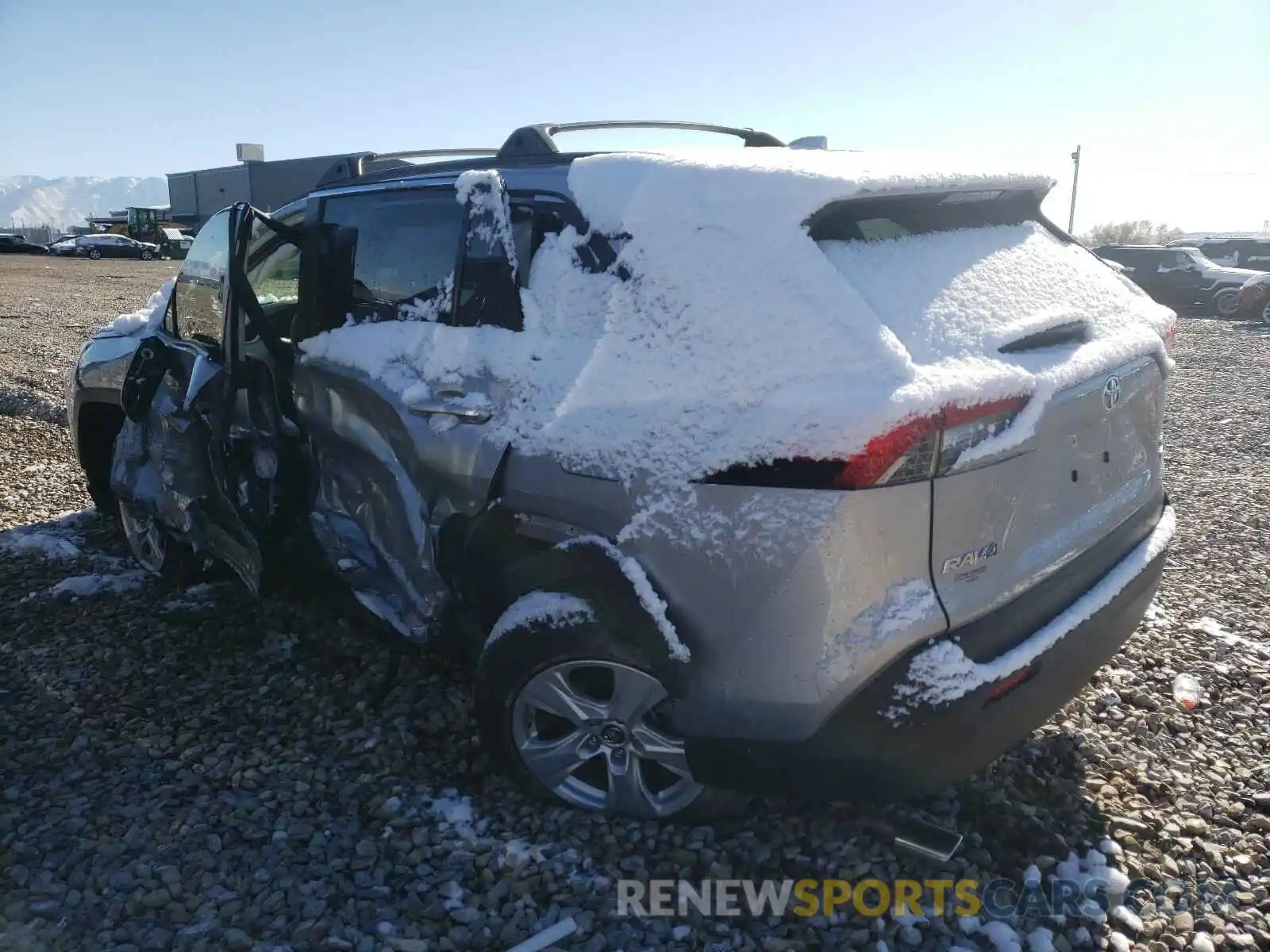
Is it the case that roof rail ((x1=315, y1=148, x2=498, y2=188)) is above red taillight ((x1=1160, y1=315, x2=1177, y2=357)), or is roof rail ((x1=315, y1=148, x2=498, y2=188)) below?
above

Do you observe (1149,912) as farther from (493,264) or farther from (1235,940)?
(493,264)

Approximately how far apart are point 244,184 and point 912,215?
41.3m

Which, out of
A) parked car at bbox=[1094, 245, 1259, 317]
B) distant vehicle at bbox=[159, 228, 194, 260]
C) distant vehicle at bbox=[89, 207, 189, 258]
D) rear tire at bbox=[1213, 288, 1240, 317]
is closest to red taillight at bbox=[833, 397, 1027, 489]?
parked car at bbox=[1094, 245, 1259, 317]

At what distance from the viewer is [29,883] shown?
8.02 ft

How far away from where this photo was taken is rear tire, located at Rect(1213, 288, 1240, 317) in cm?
1931

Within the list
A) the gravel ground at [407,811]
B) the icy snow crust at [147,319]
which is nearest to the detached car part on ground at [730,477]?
the gravel ground at [407,811]

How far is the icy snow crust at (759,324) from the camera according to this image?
2029 mm

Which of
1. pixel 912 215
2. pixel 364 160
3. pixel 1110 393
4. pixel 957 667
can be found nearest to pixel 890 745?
pixel 957 667

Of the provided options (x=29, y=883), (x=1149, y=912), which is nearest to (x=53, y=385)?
(x=29, y=883)

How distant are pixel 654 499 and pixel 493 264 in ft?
3.24

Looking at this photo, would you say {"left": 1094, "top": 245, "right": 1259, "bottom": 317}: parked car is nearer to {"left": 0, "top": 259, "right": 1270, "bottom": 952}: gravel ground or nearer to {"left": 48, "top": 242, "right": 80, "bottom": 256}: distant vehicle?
{"left": 0, "top": 259, "right": 1270, "bottom": 952}: gravel ground

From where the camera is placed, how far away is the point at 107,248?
141 feet

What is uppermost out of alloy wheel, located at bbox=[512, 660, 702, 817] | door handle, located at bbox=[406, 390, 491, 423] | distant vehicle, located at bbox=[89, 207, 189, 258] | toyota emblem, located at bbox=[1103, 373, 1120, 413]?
distant vehicle, located at bbox=[89, 207, 189, 258]

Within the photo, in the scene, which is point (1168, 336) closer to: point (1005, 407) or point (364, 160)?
point (1005, 407)
